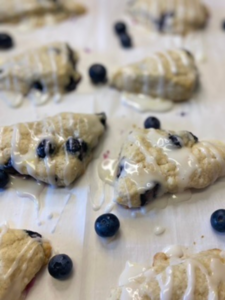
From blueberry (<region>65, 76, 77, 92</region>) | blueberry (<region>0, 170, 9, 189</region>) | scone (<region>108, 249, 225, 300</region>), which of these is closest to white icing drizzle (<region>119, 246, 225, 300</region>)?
scone (<region>108, 249, 225, 300</region>)

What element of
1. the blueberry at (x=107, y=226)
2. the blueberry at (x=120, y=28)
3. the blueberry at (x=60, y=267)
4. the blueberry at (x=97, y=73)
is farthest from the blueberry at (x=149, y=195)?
the blueberry at (x=120, y=28)

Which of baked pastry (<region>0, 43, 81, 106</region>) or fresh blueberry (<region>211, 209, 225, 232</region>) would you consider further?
baked pastry (<region>0, 43, 81, 106</region>)

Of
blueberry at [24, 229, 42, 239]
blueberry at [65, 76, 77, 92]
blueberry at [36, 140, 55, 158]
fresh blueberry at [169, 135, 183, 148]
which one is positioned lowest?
blueberry at [24, 229, 42, 239]

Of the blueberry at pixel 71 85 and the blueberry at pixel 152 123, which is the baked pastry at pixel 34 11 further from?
the blueberry at pixel 152 123

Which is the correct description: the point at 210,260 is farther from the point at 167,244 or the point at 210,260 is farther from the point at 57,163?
the point at 57,163

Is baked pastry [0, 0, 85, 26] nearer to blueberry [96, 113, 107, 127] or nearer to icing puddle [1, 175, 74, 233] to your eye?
blueberry [96, 113, 107, 127]

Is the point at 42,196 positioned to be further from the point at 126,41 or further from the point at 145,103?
the point at 126,41
